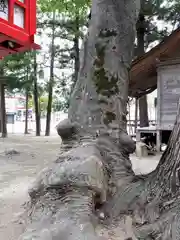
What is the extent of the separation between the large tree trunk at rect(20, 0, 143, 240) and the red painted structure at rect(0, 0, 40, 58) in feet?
10.2

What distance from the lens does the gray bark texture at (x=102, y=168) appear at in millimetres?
2631

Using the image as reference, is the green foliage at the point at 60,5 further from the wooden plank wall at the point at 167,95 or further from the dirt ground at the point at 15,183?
the dirt ground at the point at 15,183

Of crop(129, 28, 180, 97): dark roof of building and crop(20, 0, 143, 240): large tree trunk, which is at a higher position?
crop(129, 28, 180, 97): dark roof of building

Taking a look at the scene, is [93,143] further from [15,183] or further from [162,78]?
[162,78]

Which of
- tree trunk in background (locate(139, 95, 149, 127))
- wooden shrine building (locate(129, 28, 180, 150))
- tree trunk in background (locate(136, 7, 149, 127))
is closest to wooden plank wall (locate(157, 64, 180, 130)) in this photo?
wooden shrine building (locate(129, 28, 180, 150))

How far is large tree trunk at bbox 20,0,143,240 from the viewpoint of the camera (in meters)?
2.63

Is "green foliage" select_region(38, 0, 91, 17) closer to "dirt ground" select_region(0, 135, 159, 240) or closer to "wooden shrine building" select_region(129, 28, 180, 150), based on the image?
"wooden shrine building" select_region(129, 28, 180, 150)

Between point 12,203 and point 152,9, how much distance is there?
11.2 metres

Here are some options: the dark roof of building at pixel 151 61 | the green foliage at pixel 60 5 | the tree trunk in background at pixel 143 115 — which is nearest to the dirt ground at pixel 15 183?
the dark roof of building at pixel 151 61

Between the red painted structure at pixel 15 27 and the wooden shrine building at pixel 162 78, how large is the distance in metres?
3.78

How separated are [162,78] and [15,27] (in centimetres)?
590

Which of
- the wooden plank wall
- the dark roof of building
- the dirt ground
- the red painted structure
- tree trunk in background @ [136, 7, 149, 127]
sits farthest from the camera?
tree trunk in background @ [136, 7, 149, 127]

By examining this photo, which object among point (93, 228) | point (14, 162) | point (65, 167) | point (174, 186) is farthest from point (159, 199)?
point (14, 162)

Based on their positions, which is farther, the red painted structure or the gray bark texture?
the red painted structure
